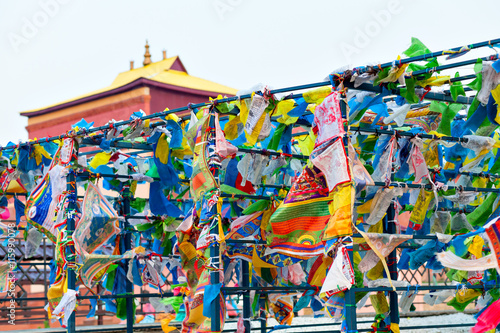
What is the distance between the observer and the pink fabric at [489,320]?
170 inches

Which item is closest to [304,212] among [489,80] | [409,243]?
[489,80]

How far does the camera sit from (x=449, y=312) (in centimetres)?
1274

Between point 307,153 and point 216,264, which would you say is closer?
point 216,264

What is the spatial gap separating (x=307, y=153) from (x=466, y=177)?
2145 millimetres

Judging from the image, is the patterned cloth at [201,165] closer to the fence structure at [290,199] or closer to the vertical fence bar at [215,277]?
the fence structure at [290,199]

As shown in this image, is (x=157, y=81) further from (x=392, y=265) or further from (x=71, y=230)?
(x=392, y=265)

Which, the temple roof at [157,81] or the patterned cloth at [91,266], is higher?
the temple roof at [157,81]

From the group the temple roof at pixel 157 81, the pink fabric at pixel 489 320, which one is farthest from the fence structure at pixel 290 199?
the temple roof at pixel 157 81

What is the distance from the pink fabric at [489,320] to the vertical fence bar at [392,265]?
1.49 metres

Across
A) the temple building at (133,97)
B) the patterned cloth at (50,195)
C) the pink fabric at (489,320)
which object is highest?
the temple building at (133,97)

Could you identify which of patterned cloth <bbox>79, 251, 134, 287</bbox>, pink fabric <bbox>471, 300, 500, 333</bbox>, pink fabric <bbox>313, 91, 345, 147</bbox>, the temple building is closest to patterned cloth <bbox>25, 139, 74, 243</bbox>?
patterned cloth <bbox>79, 251, 134, 287</bbox>

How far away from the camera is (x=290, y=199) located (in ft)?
17.5

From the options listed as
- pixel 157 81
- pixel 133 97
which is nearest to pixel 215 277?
pixel 157 81

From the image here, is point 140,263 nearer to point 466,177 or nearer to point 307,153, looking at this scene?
point 307,153
